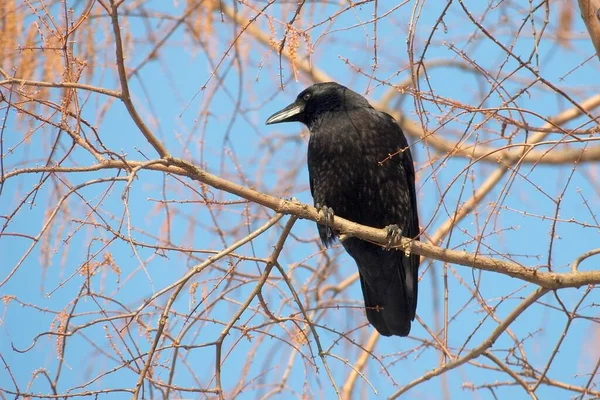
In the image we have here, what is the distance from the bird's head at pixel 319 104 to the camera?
16.9ft

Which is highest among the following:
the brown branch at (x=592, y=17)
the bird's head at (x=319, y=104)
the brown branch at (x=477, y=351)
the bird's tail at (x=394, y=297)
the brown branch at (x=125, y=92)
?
the bird's head at (x=319, y=104)

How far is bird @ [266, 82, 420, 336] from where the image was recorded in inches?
184

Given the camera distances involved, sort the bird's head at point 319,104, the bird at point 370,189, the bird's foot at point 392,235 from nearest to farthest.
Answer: the bird's foot at point 392,235 < the bird at point 370,189 < the bird's head at point 319,104

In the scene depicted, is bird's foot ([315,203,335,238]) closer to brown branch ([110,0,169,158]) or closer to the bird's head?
the bird's head

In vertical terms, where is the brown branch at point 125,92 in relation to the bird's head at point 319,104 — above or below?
below

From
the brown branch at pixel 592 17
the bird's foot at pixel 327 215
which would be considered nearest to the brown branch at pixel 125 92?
the bird's foot at pixel 327 215

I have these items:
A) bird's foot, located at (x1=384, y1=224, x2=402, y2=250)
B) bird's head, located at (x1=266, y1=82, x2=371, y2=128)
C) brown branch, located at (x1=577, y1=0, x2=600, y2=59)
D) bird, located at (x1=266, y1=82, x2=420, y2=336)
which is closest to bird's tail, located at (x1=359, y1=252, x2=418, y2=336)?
bird, located at (x1=266, y1=82, x2=420, y2=336)

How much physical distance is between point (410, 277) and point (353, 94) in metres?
1.24

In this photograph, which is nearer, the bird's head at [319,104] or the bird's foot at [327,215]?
the bird's foot at [327,215]

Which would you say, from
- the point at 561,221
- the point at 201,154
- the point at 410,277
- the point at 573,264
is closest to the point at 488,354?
the point at 573,264

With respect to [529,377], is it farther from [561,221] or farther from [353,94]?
[353,94]

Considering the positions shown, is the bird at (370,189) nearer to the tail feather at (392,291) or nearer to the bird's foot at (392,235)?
the tail feather at (392,291)

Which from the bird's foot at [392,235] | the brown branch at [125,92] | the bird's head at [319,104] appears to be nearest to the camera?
the brown branch at [125,92]

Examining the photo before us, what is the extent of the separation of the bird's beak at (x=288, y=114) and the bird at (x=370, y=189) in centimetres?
14
